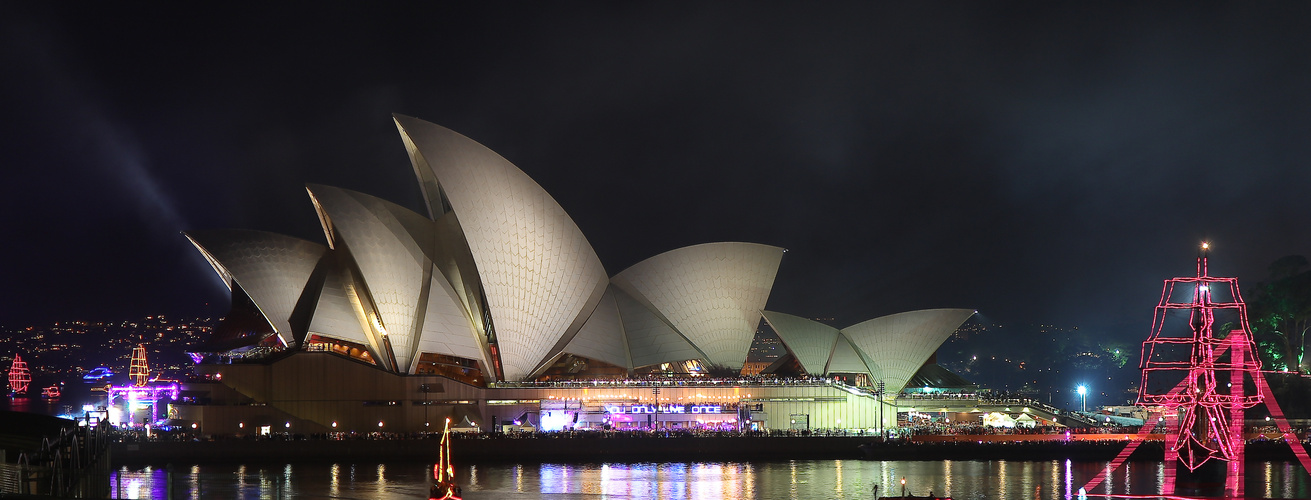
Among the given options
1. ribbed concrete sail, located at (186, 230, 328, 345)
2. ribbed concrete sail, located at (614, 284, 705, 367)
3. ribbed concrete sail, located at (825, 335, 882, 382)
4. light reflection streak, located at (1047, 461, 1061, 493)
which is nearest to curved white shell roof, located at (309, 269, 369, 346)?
ribbed concrete sail, located at (186, 230, 328, 345)

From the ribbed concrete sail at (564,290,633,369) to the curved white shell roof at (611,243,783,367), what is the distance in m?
1.84

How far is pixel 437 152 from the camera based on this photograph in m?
46.4

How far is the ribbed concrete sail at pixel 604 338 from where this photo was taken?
54312 mm

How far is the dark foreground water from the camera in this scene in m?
34.0

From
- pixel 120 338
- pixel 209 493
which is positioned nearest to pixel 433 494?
pixel 209 493

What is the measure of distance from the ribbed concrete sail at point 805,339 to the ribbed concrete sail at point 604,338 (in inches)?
326

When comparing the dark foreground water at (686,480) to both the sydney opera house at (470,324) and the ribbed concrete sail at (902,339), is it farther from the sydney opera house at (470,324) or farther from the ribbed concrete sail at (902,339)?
the ribbed concrete sail at (902,339)

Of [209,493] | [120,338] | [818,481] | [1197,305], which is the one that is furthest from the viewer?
[120,338]

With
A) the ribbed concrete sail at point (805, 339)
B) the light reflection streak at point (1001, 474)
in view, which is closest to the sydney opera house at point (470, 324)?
the ribbed concrete sail at point (805, 339)

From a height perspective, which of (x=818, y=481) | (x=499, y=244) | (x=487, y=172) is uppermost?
(x=487, y=172)

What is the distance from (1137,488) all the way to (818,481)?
34.1 feet

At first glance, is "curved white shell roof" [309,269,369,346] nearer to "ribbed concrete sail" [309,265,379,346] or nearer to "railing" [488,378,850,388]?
"ribbed concrete sail" [309,265,379,346]

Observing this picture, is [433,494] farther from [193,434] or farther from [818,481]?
[193,434]

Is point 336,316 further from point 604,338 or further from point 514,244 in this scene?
point 604,338
